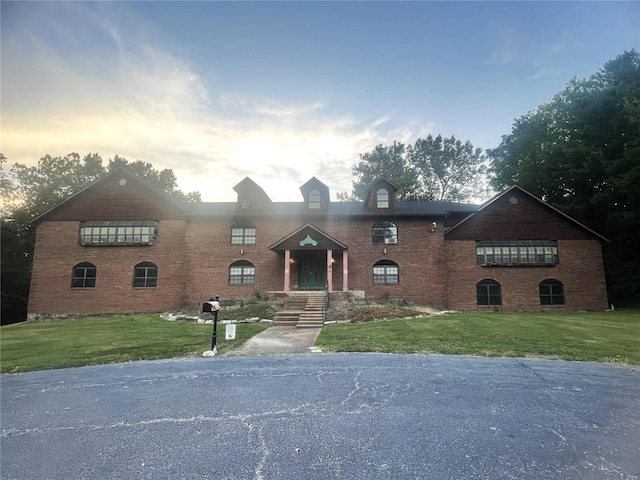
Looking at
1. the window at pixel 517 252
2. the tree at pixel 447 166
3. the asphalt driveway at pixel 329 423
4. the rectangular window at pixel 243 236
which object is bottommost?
the asphalt driveway at pixel 329 423

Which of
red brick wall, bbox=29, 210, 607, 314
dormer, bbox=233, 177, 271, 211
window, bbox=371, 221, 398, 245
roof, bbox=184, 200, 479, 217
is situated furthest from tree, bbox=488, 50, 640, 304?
dormer, bbox=233, 177, 271, 211

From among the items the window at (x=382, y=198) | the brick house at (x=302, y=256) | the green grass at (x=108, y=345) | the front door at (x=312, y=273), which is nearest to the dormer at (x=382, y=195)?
the window at (x=382, y=198)

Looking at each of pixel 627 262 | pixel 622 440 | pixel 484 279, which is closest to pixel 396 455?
pixel 622 440

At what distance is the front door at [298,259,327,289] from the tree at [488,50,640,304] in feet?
75.3

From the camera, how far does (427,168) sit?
47.1 metres

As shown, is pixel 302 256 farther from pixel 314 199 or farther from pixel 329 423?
pixel 329 423

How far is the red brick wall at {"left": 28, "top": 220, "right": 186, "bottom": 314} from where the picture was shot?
75.0 feet

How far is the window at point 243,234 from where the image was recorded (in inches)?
926

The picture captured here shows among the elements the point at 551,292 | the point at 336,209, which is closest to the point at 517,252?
the point at 551,292

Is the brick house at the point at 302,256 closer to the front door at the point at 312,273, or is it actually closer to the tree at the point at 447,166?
the front door at the point at 312,273

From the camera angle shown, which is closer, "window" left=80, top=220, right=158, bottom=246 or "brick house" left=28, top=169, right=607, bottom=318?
"brick house" left=28, top=169, right=607, bottom=318

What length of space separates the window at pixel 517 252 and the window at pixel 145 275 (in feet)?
79.7

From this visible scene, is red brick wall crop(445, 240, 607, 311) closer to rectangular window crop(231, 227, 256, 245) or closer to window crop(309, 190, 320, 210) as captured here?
window crop(309, 190, 320, 210)

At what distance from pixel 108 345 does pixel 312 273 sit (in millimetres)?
13794
